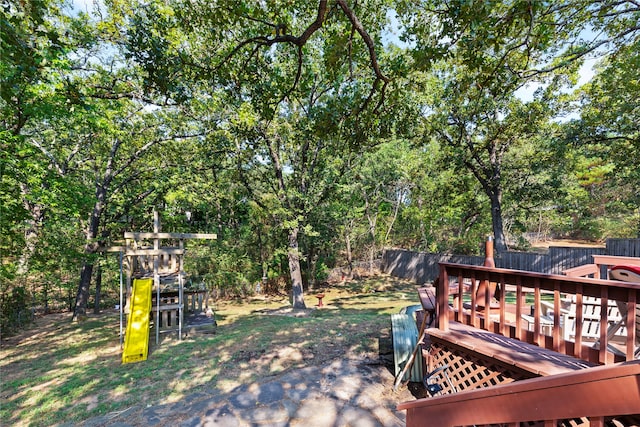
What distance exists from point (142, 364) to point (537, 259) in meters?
13.7

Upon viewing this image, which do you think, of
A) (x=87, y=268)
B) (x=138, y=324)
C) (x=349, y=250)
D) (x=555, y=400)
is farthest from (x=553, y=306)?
(x=349, y=250)

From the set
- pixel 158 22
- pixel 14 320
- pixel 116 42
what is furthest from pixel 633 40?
pixel 14 320

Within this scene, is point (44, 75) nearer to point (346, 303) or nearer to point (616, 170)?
point (346, 303)

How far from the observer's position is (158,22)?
407 centimetres

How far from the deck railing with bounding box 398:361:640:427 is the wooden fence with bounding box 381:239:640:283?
8953mm

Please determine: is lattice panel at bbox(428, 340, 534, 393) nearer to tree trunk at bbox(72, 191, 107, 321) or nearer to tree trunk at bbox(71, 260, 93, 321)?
tree trunk at bbox(72, 191, 107, 321)

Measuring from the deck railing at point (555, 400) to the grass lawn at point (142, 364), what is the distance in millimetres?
3496

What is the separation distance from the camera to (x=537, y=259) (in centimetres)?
1173

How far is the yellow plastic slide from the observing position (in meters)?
5.42

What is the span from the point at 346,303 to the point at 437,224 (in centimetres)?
1017

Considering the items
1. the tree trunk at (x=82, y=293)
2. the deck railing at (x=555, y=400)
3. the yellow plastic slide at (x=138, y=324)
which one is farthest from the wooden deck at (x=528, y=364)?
the tree trunk at (x=82, y=293)

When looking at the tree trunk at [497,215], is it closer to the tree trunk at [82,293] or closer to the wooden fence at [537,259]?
the wooden fence at [537,259]

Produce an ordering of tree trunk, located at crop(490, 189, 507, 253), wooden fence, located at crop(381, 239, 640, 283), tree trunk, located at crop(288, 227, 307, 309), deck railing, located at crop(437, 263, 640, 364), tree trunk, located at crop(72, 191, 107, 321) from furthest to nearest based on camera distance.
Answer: tree trunk, located at crop(490, 189, 507, 253)
tree trunk, located at crop(288, 227, 307, 309)
wooden fence, located at crop(381, 239, 640, 283)
tree trunk, located at crop(72, 191, 107, 321)
deck railing, located at crop(437, 263, 640, 364)

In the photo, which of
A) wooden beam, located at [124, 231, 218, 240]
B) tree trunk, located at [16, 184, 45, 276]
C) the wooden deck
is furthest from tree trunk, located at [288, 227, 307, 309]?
the wooden deck
